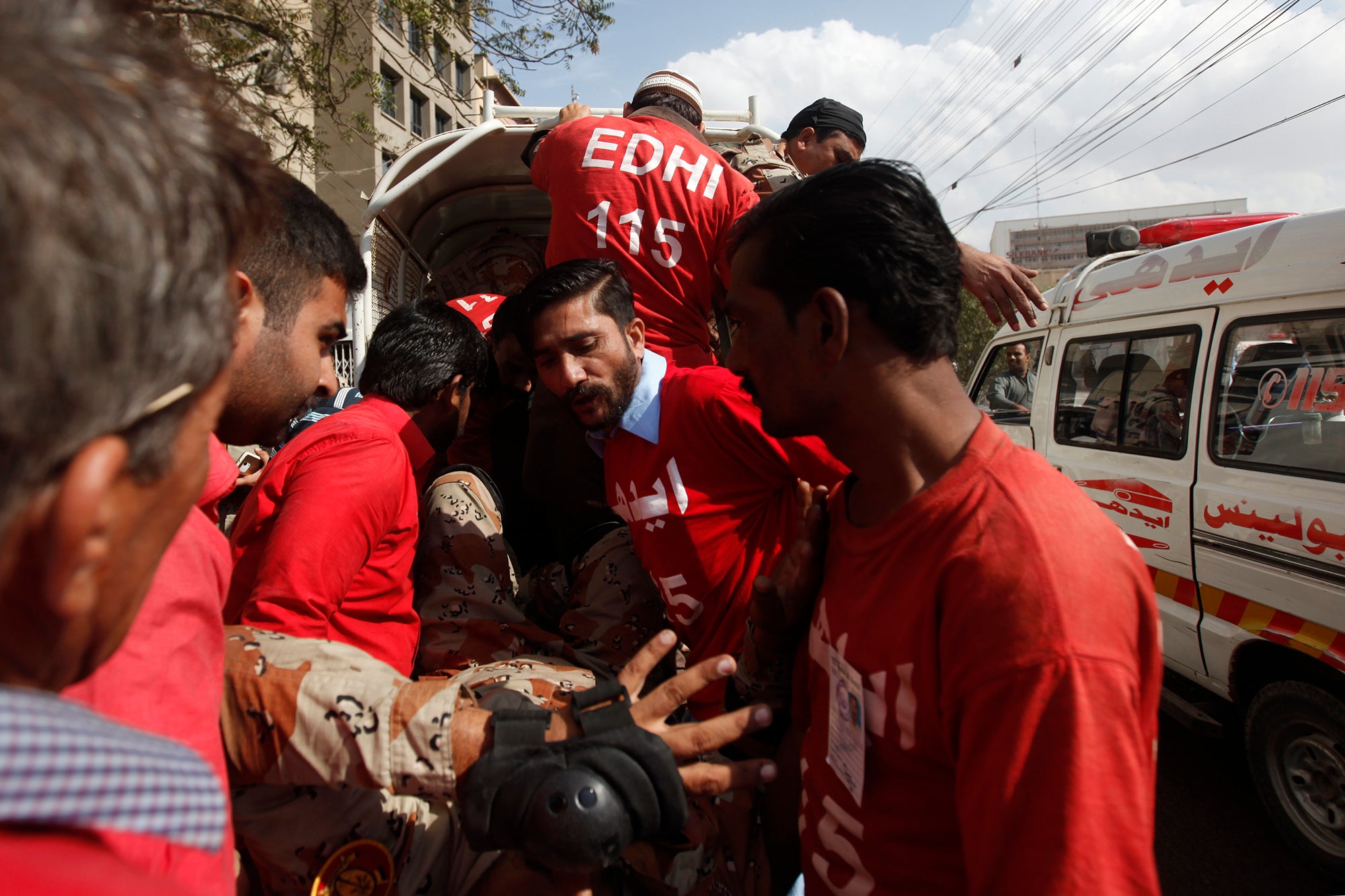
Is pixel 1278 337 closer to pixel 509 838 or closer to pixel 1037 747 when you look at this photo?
pixel 1037 747

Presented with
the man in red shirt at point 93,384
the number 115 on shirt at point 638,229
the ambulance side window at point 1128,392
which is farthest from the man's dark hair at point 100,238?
the ambulance side window at point 1128,392

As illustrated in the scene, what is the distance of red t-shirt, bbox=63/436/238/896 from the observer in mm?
728

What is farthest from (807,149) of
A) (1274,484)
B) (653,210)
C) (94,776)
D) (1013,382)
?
(94,776)

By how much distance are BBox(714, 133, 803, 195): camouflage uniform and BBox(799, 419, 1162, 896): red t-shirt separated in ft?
8.34

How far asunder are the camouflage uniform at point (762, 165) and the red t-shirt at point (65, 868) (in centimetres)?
320

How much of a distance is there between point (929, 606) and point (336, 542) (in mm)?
1374

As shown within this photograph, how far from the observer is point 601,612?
7.92 ft

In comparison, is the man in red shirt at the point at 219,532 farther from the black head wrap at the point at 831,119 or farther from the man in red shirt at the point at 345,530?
the black head wrap at the point at 831,119

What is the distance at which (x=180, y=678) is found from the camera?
2.82ft

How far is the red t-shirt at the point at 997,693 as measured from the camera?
2.72ft

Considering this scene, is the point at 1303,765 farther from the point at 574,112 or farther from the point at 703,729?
the point at 574,112

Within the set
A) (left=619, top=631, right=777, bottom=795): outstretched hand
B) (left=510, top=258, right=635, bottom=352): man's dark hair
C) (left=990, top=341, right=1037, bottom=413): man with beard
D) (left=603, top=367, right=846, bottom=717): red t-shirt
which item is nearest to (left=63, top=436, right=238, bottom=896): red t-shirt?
(left=619, top=631, right=777, bottom=795): outstretched hand

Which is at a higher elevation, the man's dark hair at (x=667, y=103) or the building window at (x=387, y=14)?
the building window at (x=387, y=14)

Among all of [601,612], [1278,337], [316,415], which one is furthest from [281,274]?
[1278,337]
